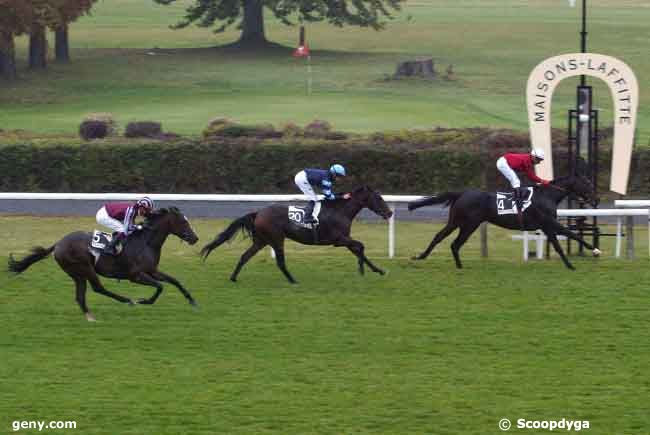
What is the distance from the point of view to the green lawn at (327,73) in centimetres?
2694

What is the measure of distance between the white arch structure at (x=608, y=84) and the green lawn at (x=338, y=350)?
4.21 feet

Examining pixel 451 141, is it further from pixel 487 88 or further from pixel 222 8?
pixel 222 8

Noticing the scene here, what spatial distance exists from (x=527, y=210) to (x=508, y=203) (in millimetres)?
182

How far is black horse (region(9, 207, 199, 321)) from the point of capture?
31.2ft

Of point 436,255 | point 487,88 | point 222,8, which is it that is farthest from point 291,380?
point 222,8

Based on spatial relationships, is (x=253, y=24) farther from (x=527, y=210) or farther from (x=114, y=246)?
(x=114, y=246)

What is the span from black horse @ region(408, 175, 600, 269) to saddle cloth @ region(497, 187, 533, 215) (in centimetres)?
3

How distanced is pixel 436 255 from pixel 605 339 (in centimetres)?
397

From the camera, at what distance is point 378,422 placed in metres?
7.16

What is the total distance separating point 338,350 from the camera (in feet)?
28.7

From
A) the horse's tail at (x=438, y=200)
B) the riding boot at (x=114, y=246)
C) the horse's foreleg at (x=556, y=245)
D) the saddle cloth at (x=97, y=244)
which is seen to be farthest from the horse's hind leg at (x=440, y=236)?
the saddle cloth at (x=97, y=244)

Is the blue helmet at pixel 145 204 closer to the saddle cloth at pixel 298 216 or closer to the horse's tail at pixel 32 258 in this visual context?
the horse's tail at pixel 32 258

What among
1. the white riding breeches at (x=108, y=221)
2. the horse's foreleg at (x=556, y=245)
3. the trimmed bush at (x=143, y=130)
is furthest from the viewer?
the trimmed bush at (x=143, y=130)

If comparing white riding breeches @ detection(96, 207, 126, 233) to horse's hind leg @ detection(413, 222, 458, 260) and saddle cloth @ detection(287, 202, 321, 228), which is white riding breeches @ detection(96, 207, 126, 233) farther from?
horse's hind leg @ detection(413, 222, 458, 260)
